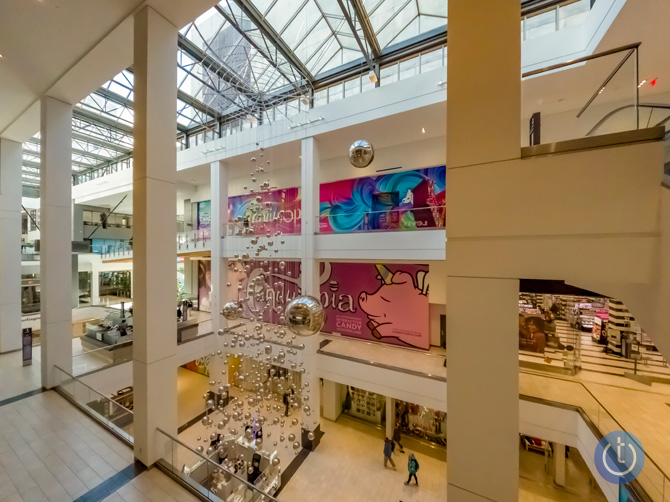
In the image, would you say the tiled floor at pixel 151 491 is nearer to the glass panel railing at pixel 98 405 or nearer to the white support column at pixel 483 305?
the glass panel railing at pixel 98 405

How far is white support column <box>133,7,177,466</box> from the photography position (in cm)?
324

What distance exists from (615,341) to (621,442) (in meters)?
2.74

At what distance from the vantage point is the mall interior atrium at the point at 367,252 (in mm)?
1556

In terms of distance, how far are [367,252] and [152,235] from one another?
4.28 m

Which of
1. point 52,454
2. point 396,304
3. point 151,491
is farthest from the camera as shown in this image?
point 396,304

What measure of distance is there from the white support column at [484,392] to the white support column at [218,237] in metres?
8.07

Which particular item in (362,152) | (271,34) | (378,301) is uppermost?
(271,34)

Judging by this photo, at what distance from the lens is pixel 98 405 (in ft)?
13.6

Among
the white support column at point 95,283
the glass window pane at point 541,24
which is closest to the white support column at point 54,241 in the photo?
the glass window pane at point 541,24

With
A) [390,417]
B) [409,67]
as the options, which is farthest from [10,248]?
[409,67]

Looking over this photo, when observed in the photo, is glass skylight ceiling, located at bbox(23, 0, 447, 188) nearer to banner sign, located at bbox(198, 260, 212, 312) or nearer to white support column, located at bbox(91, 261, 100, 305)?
banner sign, located at bbox(198, 260, 212, 312)

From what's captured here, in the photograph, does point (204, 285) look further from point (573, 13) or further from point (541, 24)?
point (573, 13)

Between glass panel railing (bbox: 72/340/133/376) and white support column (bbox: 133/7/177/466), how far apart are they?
3826 millimetres

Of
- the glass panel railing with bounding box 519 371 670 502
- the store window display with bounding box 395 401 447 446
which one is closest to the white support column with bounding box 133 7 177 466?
the glass panel railing with bounding box 519 371 670 502
